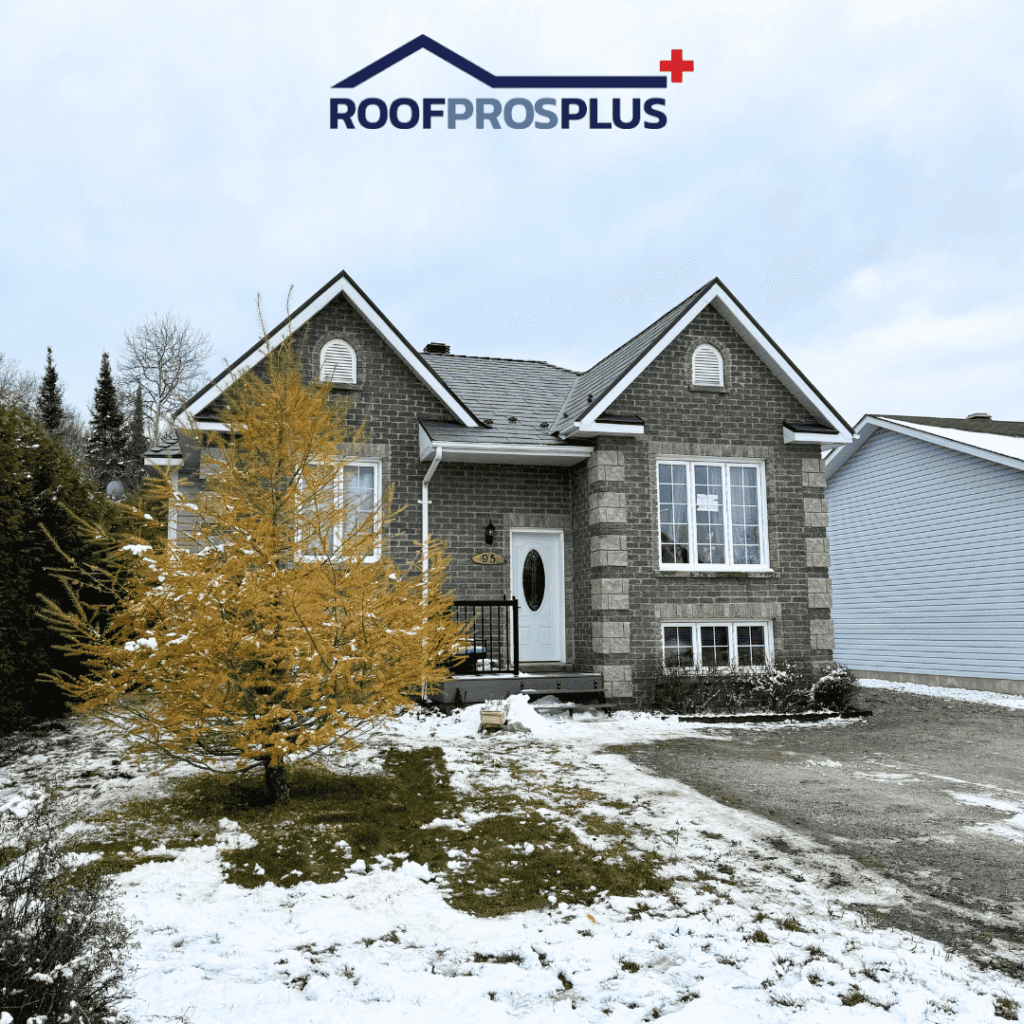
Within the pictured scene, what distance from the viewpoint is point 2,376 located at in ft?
135

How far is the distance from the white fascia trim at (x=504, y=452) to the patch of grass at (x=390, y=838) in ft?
20.4

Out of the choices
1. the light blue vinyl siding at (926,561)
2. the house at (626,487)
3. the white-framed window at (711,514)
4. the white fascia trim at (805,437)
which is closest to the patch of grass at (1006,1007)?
the house at (626,487)

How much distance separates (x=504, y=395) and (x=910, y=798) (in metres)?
10.1

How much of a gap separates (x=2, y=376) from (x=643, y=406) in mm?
39189

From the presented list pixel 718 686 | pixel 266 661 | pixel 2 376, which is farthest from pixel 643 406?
pixel 2 376

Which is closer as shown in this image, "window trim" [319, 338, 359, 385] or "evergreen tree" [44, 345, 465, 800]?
"evergreen tree" [44, 345, 465, 800]

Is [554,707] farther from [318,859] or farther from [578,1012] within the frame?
[578,1012]

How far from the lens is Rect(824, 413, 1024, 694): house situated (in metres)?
16.9

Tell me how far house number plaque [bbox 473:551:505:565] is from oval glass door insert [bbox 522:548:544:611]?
57cm

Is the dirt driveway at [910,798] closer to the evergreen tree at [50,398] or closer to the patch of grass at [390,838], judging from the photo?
the patch of grass at [390,838]

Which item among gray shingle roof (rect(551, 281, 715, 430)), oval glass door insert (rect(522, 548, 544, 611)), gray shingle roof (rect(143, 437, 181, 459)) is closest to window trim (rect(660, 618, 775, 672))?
oval glass door insert (rect(522, 548, 544, 611))

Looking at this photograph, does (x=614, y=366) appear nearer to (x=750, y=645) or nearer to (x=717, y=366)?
(x=717, y=366)

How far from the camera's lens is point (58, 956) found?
322cm

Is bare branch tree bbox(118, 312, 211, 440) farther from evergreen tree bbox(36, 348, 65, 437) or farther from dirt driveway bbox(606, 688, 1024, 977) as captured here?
dirt driveway bbox(606, 688, 1024, 977)
